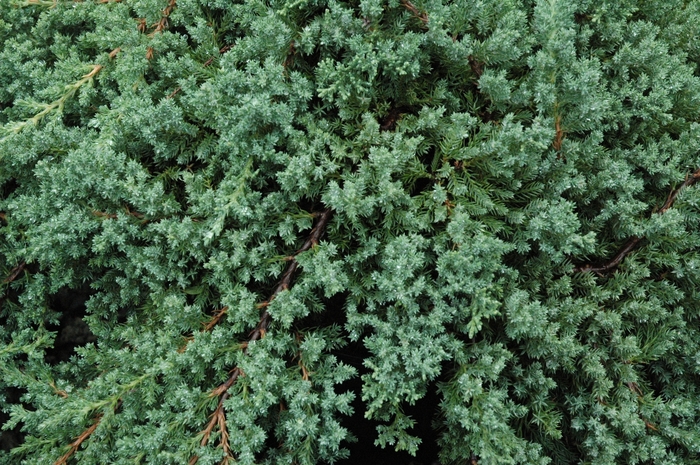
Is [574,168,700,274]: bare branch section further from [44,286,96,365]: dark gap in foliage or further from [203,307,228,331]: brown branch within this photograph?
[44,286,96,365]: dark gap in foliage

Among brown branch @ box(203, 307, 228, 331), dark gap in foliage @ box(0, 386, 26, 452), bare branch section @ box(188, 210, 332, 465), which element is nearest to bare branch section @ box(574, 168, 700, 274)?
bare branch section @ box(188, 210, 332, 465)

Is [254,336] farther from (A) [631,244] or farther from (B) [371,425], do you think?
(A) [631,244]

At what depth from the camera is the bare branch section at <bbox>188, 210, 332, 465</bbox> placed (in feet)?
6.47

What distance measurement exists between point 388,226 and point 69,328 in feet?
6.57

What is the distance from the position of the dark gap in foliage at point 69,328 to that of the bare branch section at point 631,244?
258 centimetres

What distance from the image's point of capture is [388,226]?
6.77 feet

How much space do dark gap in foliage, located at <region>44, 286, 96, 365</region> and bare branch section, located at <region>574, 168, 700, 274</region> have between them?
258 centimetres

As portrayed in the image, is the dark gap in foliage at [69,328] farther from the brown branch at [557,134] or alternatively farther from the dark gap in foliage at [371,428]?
the brown branch at [557,134]

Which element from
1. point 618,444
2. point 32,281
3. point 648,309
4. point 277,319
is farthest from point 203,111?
point 618,444

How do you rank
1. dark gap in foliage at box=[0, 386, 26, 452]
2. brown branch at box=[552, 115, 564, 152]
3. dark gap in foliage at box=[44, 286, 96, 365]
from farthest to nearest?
1. dark gap in foliage at box=[44, 286, 96, 365]
2. dark gap in foliage at box=[0, 386, 26, 452]
3. brown branch at box=[552, 115, 564, 152]

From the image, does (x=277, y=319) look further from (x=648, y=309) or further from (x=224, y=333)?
(x=648, y=309)

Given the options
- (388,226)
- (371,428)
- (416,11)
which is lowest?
(371,428)

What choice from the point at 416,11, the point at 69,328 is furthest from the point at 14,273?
the point at 416,11

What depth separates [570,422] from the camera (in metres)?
2.28
